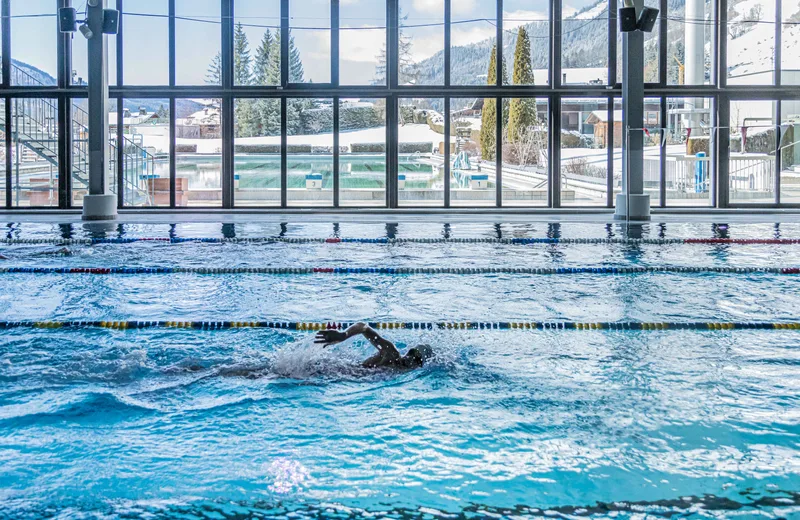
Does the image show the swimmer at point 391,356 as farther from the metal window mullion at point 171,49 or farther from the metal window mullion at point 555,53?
the metal window mullion at point 171,49

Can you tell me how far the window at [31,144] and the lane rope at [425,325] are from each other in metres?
10.6

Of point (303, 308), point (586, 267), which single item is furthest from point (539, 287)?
point (303, 308)

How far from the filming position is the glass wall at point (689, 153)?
1579cm

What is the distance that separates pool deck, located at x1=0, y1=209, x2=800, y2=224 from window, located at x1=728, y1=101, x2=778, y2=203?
33.7 inches

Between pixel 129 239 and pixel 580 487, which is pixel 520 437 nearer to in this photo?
pixel 580 487

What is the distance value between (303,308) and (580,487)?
12.8 feet

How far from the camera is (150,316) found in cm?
620

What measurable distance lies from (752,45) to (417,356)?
1342cm

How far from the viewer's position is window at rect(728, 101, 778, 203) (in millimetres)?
15795

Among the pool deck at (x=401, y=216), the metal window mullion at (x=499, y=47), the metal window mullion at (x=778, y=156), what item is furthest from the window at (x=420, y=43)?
the metal window mullion at (x=778, y=156)

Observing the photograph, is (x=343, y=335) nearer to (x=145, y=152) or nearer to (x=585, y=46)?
(x=145, y=152)

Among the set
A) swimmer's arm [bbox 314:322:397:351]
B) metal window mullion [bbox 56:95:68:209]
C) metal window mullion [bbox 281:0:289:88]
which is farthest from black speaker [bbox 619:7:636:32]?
swimmer's arm [bbox 314:322:397:351]

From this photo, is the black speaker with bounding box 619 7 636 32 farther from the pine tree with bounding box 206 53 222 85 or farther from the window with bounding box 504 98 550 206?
the pine tree with bounding box 206 53 222 85

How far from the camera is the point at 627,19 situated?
13.3 m
